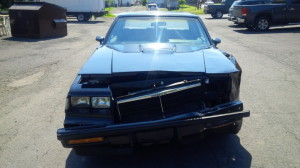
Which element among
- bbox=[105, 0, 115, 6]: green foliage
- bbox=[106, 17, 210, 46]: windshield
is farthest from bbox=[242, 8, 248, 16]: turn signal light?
bbox=[105, 0, 115, 6]: green foliage

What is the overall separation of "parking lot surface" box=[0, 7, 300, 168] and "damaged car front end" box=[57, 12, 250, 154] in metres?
0.32

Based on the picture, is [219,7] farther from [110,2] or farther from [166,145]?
[110,2]

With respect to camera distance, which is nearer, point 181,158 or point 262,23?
point 181,158

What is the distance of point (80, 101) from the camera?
9.43 feet

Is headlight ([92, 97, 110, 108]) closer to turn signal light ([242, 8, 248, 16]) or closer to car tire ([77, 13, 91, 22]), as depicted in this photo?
turn signal light ([242, 8, 248, 16])

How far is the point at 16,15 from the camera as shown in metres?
14.3

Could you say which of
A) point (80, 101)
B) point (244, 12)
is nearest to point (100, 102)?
point (80, 101)

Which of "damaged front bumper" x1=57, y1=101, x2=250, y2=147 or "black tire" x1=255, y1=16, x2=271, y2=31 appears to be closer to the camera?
"damaged front bumper" x1=57, y1=101, x2=250, y2=147

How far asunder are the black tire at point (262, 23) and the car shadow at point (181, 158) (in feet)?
48.3

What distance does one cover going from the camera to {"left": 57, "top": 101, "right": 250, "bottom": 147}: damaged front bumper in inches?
105

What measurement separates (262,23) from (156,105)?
1591 cm

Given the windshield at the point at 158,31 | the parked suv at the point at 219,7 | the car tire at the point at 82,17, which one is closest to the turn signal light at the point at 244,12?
the parked suv at the point at 219,7

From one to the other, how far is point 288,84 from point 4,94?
5761 mm

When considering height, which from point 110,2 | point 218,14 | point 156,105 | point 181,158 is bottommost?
point 181,158
